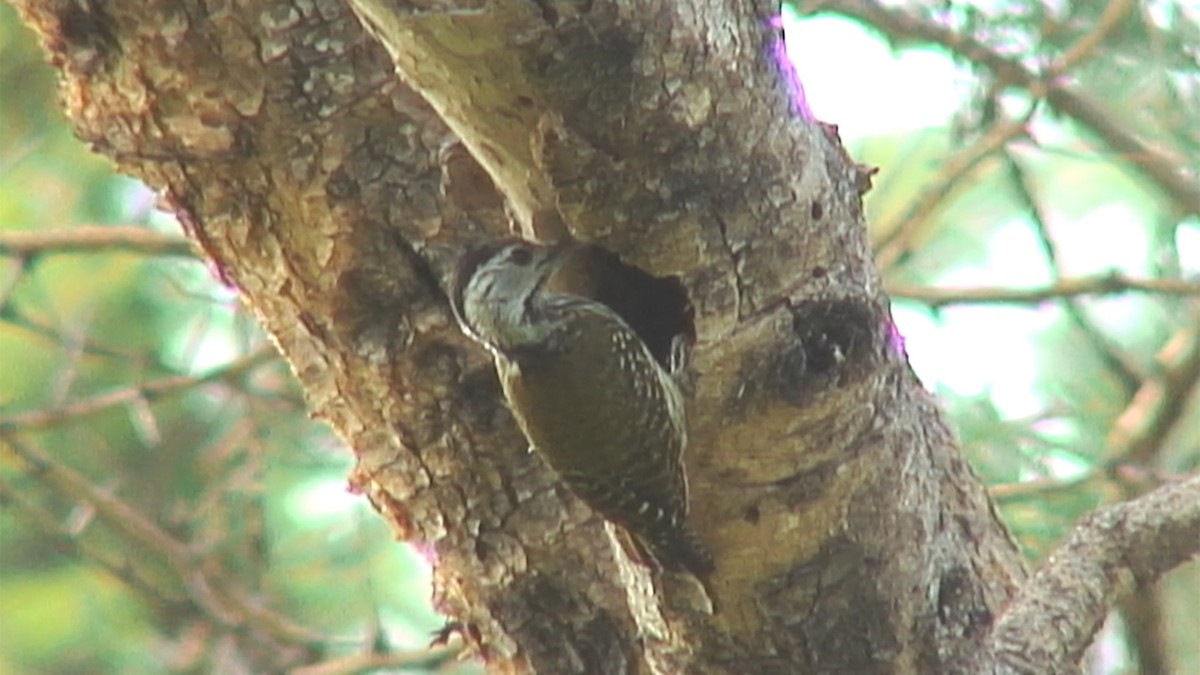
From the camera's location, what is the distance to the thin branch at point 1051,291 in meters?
2.75

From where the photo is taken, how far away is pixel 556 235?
55.1 inches

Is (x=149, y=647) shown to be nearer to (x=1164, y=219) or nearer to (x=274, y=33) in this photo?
(x=1164, y=219)

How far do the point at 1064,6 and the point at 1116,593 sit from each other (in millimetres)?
1360

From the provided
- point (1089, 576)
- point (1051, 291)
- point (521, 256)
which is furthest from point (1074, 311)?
point (521, 256)

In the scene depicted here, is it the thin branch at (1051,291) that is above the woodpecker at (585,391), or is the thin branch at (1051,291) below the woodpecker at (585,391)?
above

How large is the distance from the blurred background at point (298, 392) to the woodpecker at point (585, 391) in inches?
28.6

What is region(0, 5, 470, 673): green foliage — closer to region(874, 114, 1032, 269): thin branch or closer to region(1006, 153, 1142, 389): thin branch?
region(874, 114, 1032, 269): thin branch

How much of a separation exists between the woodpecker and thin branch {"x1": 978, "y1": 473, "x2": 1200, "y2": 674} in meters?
0.44

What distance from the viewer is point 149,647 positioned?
4.40m

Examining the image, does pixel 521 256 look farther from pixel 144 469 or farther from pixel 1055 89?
pixel 144 469

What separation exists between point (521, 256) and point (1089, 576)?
30.8 inches

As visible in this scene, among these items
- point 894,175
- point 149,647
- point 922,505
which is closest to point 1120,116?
point 894,175

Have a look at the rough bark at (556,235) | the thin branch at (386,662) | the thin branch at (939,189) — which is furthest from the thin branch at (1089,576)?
the thin branch at (386,662)

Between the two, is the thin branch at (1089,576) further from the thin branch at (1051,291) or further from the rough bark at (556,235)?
the thin branch at (1051,291)
